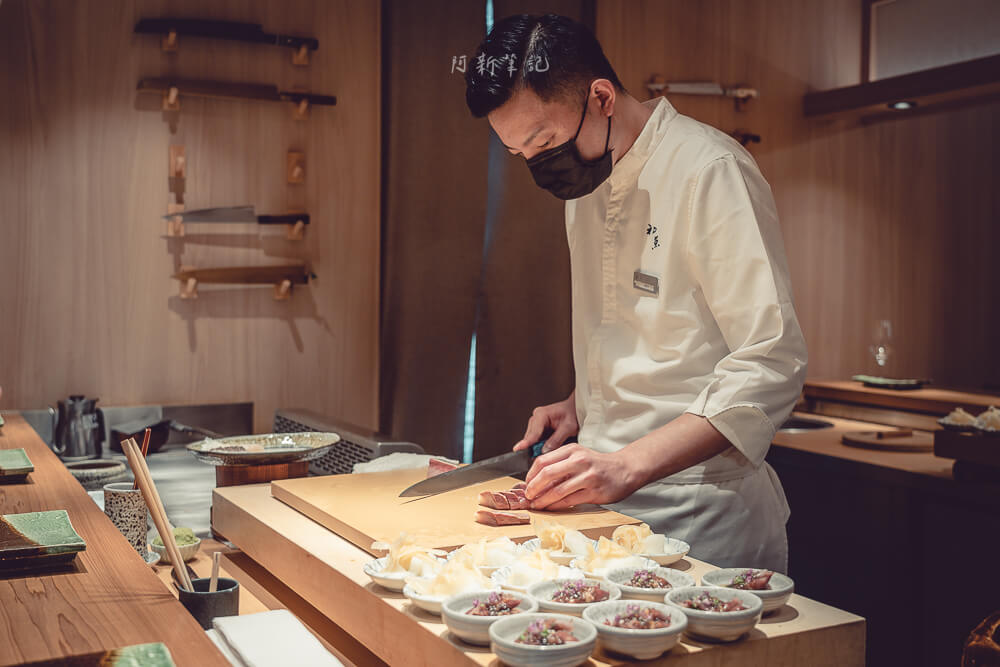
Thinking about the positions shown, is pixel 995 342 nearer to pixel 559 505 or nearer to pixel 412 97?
pixel 412 97

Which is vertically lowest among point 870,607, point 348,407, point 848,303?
point 870,607

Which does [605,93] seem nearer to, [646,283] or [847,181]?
[646,283]

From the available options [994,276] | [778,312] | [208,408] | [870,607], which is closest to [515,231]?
[208,408]

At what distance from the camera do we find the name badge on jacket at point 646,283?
1.75 meters

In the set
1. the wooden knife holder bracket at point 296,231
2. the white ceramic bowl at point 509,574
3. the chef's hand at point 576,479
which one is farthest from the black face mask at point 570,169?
the wooden knife holder bracket at point 296,231

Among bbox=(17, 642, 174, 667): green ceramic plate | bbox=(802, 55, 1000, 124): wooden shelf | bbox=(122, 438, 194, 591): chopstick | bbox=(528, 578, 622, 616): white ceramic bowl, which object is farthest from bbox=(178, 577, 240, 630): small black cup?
bbox=(802, 55, 1000, 124): wooden shelf

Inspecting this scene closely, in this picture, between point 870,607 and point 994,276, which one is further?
point 994,276

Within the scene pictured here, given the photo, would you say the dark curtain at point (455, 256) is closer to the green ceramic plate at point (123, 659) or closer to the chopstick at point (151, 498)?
the chopstick at point (151, 498)

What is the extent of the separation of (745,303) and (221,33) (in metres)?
2.65

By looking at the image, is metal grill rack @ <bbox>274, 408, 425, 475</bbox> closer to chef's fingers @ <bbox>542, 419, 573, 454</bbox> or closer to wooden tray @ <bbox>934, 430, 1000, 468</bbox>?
chef's fingers @ <bbox>542, 419, 573, 454</bbox>

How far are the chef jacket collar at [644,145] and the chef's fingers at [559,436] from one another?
0.53 m

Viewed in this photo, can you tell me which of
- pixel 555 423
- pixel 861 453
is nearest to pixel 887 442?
pixel 861 453

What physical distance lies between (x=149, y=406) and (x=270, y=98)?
1.25 metres

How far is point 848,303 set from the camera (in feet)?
16.6
